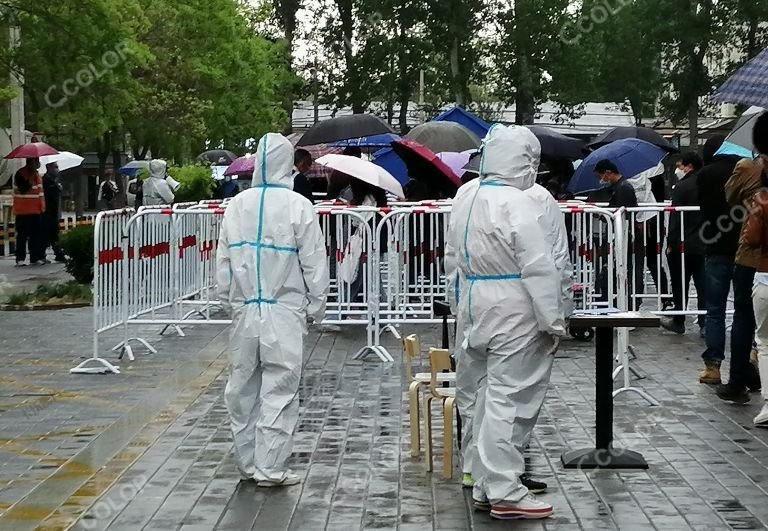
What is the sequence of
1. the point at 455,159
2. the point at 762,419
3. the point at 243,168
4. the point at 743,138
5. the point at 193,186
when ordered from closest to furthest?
the point at 762,419
the point at 743,138
the point at 455,159
the point at 193,186
the point at 243,168

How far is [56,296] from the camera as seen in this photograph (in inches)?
744

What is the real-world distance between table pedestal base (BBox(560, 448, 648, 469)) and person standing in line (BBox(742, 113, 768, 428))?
5.34ft

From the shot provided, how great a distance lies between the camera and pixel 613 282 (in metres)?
13.3

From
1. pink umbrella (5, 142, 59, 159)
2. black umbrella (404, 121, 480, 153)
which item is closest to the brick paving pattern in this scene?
black umbrella (404, 121, 480, 153)

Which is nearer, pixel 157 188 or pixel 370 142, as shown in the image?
pixel 157 188

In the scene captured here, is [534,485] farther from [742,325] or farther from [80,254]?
[80,254]

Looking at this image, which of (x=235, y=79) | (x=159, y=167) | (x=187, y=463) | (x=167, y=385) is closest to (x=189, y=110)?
(x=235, y=79)

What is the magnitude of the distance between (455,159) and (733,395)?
954 cm

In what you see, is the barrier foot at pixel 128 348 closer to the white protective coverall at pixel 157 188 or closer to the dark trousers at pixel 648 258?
the dark trousers at pixel 648 258

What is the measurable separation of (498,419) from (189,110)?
41.0 meters

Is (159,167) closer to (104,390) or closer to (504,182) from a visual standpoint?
(104,390)

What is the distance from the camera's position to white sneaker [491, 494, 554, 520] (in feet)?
23.7

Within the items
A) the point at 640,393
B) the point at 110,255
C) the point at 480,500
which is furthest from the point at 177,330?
the point at 480,500

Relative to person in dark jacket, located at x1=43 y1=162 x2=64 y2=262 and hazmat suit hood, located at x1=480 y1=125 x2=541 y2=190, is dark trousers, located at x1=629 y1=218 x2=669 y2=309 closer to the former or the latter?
hazmat suit hood, located at x1=480 y1=125 x2=541 y2=190
